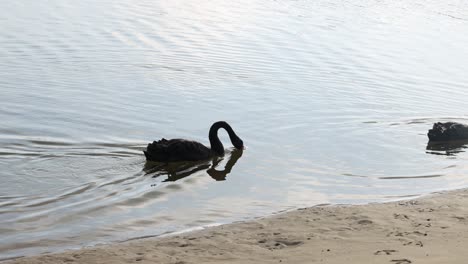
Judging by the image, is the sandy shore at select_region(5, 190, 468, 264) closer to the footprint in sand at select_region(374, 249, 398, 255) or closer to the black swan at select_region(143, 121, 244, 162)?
the footprint in sand at select_region(374, 249, 398, 255)

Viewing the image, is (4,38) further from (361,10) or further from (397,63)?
(361,10)

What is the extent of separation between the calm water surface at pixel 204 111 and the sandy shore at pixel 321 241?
→ 1.74ft

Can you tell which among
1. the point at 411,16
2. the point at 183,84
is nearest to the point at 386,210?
the point at 183,84

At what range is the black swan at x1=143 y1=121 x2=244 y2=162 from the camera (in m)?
10.4

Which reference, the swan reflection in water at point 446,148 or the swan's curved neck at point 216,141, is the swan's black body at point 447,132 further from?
the swan's curved neck at point 216,141

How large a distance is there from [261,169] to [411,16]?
1757cm

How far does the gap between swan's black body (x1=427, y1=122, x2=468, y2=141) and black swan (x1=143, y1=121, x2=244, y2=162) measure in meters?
3.09

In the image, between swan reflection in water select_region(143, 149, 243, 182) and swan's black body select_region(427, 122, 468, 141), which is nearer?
swan reflection in water select_region(143, 149, 243, 182)

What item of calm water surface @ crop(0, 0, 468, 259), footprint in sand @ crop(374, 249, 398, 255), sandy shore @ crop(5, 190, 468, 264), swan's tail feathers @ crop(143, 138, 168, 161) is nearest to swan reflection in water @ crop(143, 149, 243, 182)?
calm water surface @ crop(0, 0, 468, 259)

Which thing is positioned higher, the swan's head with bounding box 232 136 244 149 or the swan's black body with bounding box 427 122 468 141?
the swan's black body with bounding box 427 122 468 141

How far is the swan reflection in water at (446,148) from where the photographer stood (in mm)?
12086

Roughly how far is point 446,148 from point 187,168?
4.06 metres

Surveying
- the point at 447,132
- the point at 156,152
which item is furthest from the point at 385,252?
the point at 447,132

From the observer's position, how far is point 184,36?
2036cm
